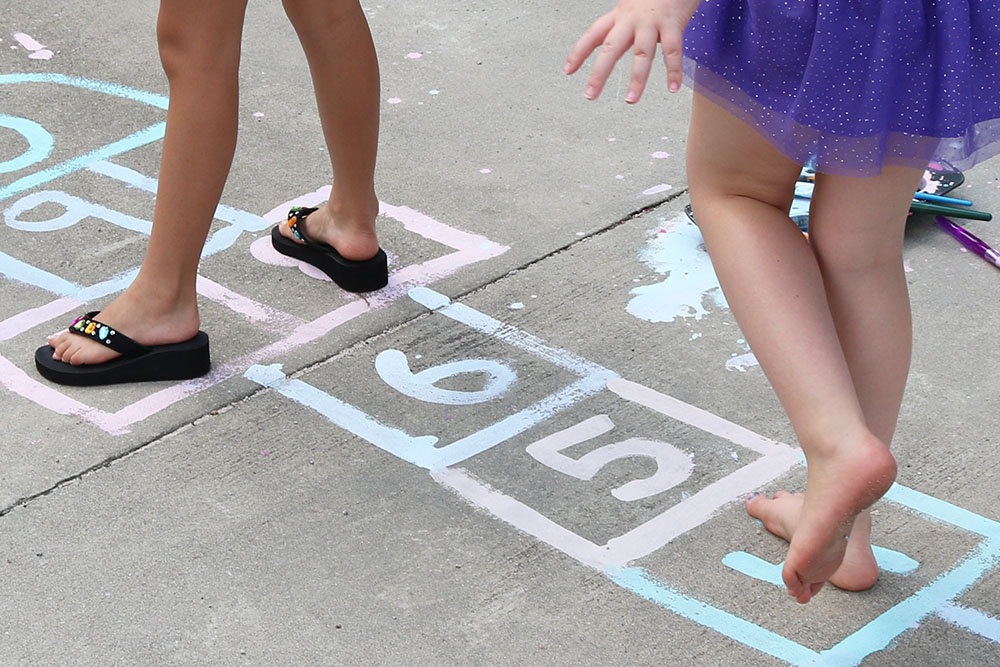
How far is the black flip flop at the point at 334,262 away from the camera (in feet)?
10.1

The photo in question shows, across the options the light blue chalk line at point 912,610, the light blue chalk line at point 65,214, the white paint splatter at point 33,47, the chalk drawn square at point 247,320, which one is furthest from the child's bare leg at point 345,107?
the white paint splatter at point 33,47

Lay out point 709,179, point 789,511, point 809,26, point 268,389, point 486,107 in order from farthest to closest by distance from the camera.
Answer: point 486,107 → point 268,389 → point 789,511 → point 709,179 → point 809,26

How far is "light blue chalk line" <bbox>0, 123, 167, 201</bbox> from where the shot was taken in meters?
3.55

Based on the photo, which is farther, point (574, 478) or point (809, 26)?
point (574, 478)

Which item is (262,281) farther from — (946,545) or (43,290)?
(946,545)

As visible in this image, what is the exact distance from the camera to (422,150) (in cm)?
376

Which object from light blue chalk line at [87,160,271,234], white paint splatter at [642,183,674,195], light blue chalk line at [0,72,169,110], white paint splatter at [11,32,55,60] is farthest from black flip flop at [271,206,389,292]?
white paint splatter at [11,32,55,60]

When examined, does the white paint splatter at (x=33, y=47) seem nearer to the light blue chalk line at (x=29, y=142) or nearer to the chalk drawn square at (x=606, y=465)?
the light blue chalk line at (x=29, y=142)

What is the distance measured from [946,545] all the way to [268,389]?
1.34 m

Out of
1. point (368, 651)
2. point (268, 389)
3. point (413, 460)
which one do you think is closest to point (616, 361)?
point (413, 460)

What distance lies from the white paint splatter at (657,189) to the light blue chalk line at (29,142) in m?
1.65

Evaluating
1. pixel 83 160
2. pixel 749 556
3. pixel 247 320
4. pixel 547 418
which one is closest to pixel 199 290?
pixel 247 320

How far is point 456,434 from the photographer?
263cm

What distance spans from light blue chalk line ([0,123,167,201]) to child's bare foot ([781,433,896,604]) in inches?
89.2
